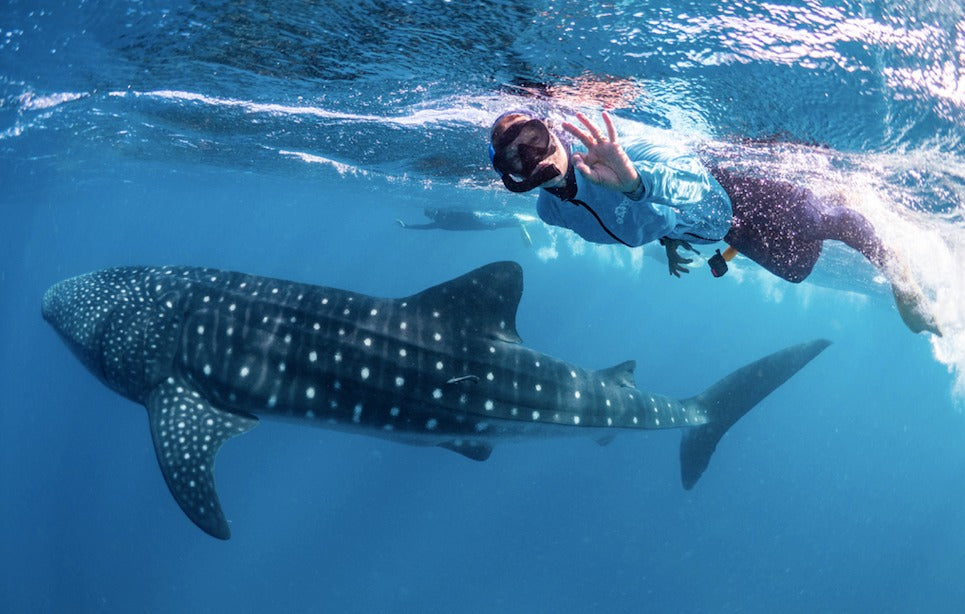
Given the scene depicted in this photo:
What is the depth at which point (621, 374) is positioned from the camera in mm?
7637

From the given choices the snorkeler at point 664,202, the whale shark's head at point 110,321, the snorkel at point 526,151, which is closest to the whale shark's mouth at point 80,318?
the whale shark's head at point 110,321

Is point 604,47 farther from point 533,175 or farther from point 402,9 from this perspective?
point 533,175

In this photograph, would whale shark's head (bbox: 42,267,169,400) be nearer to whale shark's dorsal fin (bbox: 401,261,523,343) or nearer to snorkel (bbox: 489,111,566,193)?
whale shark's dorsal fin (bbox: 401,261,523,343)

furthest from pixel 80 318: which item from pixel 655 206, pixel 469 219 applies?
pixel 469 219

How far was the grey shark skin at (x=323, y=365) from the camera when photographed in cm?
609

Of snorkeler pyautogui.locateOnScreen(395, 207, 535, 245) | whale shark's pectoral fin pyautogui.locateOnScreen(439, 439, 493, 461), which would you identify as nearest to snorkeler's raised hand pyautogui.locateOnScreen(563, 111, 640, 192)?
whale shark's pectoral fin pyautogui.locateOnScreen(439, 439, 493, 461)

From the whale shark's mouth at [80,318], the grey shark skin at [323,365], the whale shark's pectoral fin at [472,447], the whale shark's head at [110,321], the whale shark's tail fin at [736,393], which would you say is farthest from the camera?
the whale shark's tail fin at [736,393]

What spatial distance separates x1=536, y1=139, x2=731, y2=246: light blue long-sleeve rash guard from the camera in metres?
3.28

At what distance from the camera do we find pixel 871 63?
5762mm

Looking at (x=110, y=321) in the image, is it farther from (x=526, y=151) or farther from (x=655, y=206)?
(x=655, y=206)

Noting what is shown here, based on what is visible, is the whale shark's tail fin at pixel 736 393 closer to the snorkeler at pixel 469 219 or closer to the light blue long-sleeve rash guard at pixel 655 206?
the light blue long-sleeve rash guard at pixel 655 206

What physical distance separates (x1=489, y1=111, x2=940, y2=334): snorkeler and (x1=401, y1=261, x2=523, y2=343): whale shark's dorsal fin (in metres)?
1.63

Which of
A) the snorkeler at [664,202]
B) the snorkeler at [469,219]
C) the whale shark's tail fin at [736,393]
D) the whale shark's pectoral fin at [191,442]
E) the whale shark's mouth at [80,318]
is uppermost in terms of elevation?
the snorkeler at [664,202]

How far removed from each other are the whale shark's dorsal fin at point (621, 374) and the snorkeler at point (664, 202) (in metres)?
2.43
